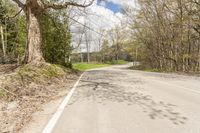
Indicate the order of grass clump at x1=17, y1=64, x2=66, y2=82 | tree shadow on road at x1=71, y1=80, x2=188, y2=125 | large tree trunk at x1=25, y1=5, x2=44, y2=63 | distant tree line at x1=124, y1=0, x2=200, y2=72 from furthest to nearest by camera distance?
distant tree line at x1=124, y1=0, x2=200, y2=72
large tree trunk at x1=25, y1=5, x2=44, y2=63
grass clump at x1=17, y1=64, x2=66, y2=82
tree shadow on road at x1=71, y1=80, x2=188, y2=125

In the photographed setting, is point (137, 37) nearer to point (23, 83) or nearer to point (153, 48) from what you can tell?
point (153, 48)

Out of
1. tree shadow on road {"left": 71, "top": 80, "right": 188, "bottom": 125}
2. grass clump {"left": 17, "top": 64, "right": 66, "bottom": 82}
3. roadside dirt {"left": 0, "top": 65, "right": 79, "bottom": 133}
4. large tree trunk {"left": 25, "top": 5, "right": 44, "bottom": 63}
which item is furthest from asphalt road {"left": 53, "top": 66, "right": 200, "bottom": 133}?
large tree trunk {"left": 25, "top": 5, "right": 44, "bottom": 63}

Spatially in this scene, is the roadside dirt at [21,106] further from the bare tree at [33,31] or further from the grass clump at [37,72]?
the bare tree at [33,31]

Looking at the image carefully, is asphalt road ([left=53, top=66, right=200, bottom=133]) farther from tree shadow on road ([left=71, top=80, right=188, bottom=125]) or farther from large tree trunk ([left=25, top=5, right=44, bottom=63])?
large tree trunk ([left=25, top=5, right=44, bottom=63])

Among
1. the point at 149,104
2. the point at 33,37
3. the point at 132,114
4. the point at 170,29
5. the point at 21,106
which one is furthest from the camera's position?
the point at 170,29

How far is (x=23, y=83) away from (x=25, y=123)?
19.5 ft

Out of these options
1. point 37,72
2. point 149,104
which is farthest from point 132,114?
point 37,72

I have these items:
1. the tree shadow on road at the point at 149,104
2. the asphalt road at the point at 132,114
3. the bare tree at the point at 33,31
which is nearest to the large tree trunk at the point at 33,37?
the bare tree at the point at 33,31

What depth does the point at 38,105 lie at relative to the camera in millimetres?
9102

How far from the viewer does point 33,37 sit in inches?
741

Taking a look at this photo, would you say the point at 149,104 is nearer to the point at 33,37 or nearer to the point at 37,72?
the point at 37,72

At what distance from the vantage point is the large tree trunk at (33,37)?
1859 cm

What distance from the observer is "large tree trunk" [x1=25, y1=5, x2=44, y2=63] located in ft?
61.0

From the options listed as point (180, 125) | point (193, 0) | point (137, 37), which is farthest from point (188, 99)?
point (137, 37)
